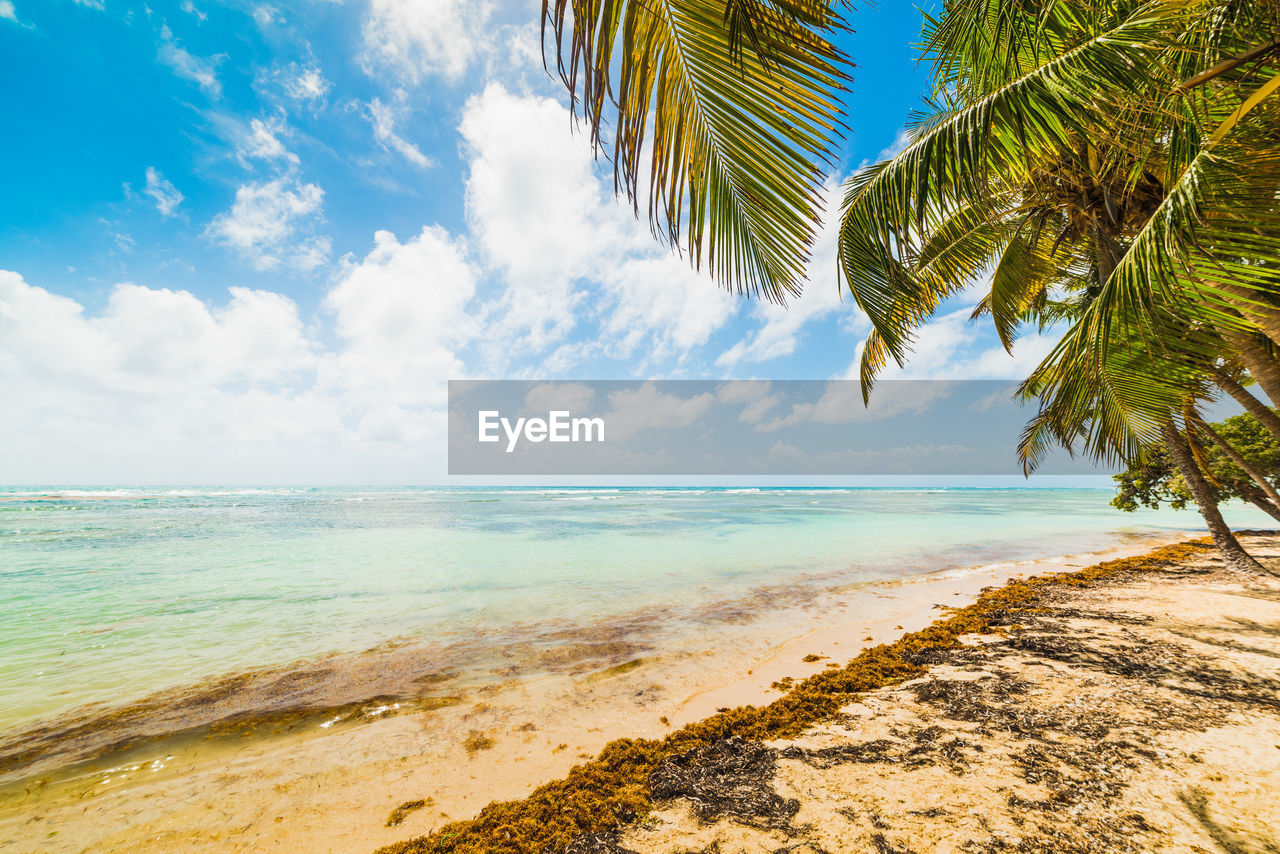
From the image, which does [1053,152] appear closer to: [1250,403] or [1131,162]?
[1131,162]

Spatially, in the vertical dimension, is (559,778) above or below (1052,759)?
below

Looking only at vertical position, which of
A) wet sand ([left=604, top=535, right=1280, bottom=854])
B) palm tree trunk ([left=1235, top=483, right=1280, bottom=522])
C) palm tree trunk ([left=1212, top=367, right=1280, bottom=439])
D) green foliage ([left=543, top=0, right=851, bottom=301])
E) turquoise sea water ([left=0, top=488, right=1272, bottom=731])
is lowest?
turquoise sea water ([left=0, top=488, right=1272, bottom=731])

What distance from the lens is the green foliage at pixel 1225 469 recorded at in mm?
11820

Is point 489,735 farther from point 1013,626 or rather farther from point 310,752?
point 1013,626

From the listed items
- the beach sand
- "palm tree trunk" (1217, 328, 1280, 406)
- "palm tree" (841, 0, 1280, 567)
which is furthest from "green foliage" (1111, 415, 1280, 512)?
"palm tree" (841, 0, 1280, 567)

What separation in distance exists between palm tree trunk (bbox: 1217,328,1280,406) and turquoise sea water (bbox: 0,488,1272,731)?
20.3ft

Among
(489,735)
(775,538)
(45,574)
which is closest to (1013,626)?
(489,735)

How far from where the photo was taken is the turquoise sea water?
5527 millimetres

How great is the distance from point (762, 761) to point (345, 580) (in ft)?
31.8

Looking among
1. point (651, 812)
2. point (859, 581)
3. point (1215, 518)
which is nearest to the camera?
point (651, 812)

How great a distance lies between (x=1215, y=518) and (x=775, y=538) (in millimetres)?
10132

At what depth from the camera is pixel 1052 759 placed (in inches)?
104

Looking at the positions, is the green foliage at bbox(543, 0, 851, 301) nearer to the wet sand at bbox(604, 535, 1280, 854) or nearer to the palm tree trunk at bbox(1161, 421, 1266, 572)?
the wet sand at bbox(604, 535, 1280, 854)

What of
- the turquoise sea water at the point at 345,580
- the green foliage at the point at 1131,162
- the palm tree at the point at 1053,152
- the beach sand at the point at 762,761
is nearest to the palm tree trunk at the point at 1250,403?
the palm tree at the point at 1053,152
